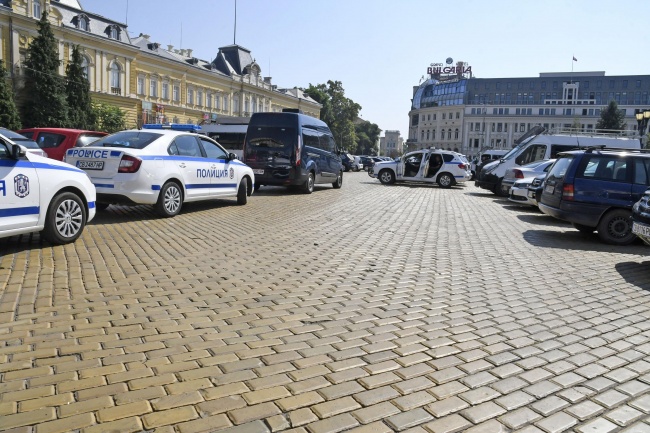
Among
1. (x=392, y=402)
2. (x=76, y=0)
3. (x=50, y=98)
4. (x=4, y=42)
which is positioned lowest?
(x=392, y=402)

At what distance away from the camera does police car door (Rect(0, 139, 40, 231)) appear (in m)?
5.87

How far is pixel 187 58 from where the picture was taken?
2864 inches

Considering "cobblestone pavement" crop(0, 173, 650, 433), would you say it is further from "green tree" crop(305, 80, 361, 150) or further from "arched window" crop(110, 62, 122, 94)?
"green tree" crop(305, 80, 361, 150)

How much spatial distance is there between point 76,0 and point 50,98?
17.4 meters

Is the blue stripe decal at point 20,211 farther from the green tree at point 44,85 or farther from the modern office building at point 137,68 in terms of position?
the green tree at point 44,85

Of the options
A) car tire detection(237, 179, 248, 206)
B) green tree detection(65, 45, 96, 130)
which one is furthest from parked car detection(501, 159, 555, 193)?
green tree detection(65, 45, 96, 130)

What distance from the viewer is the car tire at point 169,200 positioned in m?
9.74

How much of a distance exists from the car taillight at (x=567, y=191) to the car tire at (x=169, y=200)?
7.39 metres

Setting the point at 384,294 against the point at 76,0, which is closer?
the point at 384,294

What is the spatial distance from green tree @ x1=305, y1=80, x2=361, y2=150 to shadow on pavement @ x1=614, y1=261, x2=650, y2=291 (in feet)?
324

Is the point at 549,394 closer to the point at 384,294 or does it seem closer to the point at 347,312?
the point at 347,312

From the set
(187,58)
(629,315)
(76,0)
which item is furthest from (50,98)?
(629,315)

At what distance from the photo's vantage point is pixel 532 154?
21.9 meters

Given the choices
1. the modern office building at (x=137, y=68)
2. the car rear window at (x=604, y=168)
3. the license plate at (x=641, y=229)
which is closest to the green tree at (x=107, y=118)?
the modern office building at (x=137, y=68)
